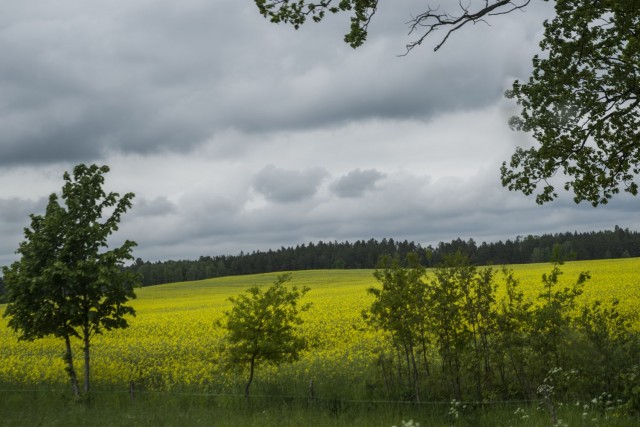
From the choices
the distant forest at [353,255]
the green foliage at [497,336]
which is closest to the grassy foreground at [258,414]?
the green foliage at [497,336]

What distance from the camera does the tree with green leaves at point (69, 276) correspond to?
15.7 m

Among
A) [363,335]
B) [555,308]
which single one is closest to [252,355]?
[555,308]

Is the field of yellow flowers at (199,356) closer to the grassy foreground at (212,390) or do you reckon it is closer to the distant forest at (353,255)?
the grassy foreground at (212,390)

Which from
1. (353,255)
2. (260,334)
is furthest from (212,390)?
(353,255)

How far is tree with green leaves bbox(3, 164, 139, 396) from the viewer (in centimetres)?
1566

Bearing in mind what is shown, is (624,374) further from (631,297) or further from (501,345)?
(631,297)

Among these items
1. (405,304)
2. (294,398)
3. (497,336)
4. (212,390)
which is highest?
(405,304)

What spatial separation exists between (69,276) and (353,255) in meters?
135

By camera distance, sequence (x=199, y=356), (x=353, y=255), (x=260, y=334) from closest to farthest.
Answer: (x=260, y=334), (x=199, y=356), (x=353, y=255)

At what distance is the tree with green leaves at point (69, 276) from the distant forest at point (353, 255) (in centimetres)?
11223

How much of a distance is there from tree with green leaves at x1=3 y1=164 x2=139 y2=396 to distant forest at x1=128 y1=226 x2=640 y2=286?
368 ft

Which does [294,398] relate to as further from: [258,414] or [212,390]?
[212,390]

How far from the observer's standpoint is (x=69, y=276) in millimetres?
15508

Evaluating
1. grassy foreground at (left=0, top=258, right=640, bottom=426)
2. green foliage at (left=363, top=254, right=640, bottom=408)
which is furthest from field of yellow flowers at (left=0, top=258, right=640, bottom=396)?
green foliage at (left=363, top=254, right=640, bottom=408)
